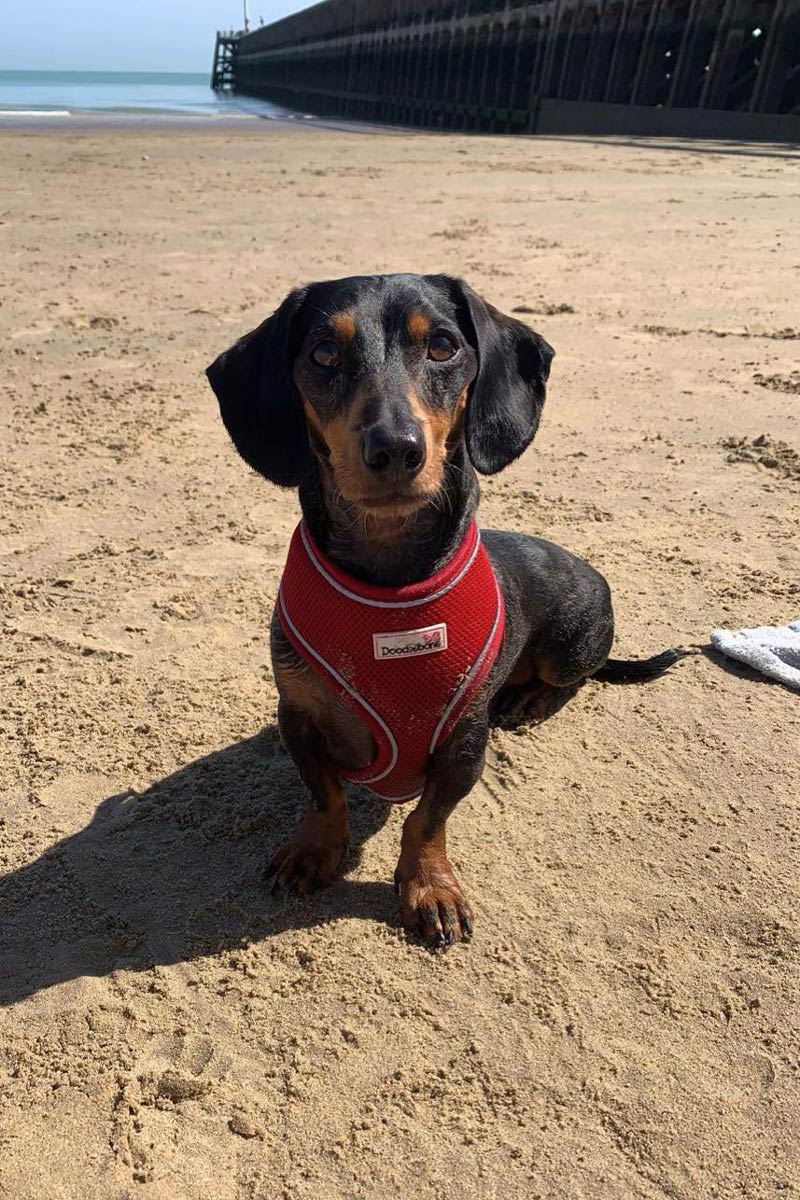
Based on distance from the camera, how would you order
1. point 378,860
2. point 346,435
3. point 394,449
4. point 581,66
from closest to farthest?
point 394,449 → point 346,435 → point 378,860 → point 581,66

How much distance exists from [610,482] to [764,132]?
67.1ft

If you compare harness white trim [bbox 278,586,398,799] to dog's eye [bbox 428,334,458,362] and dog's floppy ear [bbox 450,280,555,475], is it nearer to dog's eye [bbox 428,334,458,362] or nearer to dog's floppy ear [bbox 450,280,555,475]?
dog's floppy ear [bbox 450,280,555,475]

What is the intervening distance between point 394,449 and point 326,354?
20.5 inches

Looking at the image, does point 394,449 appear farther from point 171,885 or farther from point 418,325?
point 171,885

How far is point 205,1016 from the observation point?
241cm

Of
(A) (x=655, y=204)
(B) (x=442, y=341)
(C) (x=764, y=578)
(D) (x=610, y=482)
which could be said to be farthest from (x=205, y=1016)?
(A) (x=655, y=204)

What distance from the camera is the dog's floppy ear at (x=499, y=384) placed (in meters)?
2.86

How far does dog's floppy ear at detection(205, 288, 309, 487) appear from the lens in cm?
277

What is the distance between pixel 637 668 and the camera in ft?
12.4

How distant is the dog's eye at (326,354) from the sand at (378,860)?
140 centimetres

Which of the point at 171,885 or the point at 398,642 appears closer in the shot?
the point at 398,642

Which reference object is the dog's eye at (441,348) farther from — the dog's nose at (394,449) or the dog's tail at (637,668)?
the dog's tail at (637,668)

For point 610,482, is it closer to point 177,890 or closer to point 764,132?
point 177,890

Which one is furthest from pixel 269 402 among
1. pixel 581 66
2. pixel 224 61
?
pixel 224 61
